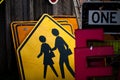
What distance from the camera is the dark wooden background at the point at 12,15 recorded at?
7.84 metres

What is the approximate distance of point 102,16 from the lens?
13.9 feet

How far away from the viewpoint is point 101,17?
423cm

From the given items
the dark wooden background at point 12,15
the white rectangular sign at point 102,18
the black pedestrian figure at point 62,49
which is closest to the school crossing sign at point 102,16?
the white rectangular sign at point 102,18

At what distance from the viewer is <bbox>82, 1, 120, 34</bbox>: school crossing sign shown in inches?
166

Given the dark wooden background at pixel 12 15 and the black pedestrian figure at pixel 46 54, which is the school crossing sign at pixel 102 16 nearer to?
→ the black pedestrian figure at pixel 46 54

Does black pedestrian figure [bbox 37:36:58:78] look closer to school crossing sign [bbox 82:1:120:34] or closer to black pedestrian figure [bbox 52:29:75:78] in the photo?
black pedestrian figure [bbox 52:29:75:78]

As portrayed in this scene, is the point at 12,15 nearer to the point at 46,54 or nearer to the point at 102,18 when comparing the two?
the point at 46,54

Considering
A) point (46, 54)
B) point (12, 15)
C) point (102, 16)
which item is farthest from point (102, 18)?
point (12, 15)

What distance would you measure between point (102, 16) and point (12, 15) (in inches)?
153

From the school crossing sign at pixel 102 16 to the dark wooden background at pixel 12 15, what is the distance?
3734 mm

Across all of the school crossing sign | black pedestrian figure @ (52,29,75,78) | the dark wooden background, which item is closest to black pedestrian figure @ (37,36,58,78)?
black pedestrian figure @ (52,29,75,78)

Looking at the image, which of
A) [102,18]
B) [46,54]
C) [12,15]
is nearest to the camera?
[102,18]

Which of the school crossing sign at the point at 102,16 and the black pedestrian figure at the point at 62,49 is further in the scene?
the black pedestrian figure at the point at 62,49

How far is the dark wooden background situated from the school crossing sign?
147 inches
